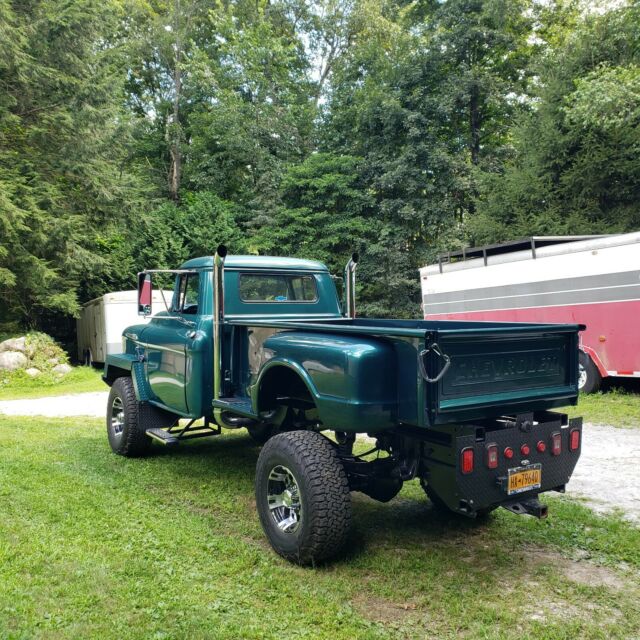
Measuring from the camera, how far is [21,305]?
18547mm

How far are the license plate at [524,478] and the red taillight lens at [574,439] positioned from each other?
0.36 meters

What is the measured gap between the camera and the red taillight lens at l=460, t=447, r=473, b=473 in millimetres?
3389

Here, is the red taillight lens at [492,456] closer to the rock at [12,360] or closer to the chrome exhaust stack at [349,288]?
the chrome exhaust stack at [349,288]

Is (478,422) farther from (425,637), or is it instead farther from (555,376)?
(425,637)

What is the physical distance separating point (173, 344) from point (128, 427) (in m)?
1.27

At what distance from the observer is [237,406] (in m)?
4.76

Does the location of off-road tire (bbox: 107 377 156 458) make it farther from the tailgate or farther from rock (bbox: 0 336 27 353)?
rock (bbox: 0 336 27 353)

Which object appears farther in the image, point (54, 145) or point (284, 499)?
point (54, 145)

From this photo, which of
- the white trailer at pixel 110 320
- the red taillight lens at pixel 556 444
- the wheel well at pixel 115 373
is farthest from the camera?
the white trailer at pixel 110 320

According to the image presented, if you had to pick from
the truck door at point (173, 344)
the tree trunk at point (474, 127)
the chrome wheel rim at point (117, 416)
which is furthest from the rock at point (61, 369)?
the tree trunk at point (474, 127)

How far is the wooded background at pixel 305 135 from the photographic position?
1641cm

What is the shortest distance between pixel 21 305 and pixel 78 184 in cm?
420

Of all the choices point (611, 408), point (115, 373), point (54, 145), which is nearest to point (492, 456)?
point (115, 373)

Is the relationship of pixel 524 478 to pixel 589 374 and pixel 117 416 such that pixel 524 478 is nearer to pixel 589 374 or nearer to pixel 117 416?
pixel 117 416
